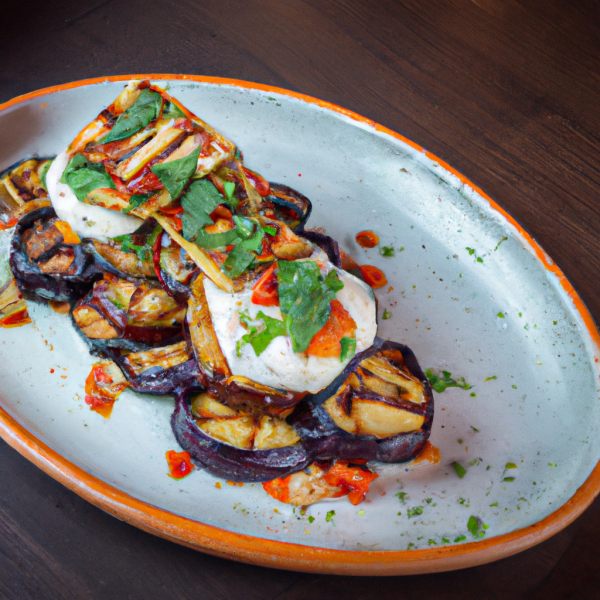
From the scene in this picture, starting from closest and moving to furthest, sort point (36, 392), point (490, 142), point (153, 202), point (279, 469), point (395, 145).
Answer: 1. point (153, 202)
2. point (279, 469)
3. point (36, 392)
4. point (395, 145)
5. point (490, 142)

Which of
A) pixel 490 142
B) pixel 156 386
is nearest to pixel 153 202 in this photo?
pixel 156 386

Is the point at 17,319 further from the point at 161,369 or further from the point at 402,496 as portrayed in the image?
the point at 402,496

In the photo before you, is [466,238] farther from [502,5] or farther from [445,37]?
[502,5]

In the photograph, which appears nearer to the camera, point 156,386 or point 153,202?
point 153,202

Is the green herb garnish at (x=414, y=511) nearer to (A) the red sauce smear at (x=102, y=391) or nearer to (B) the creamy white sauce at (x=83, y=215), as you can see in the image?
(A) the red sauce smear at (x=102, y=391)

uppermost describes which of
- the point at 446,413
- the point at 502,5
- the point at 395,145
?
the point at 502,5

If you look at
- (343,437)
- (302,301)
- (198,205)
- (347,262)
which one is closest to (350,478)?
(343,437)
